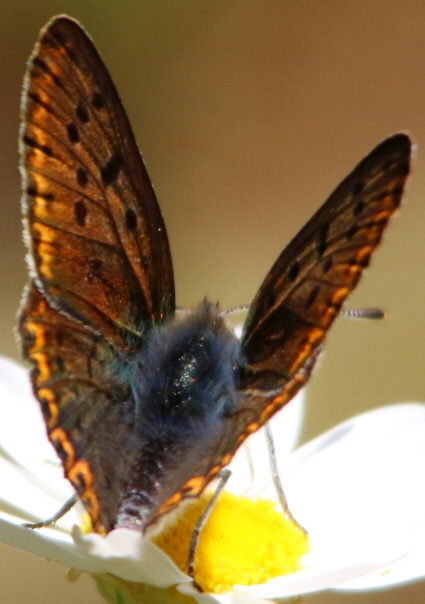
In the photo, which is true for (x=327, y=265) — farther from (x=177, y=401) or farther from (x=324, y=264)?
(x=177, y=401)

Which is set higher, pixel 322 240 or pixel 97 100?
pixel 97 100

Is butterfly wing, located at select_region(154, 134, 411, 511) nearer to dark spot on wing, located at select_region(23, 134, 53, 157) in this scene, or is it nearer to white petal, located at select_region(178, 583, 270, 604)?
white petal, located at select_region(178, 583, 270, 604)

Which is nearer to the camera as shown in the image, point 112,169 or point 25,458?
point 112,169

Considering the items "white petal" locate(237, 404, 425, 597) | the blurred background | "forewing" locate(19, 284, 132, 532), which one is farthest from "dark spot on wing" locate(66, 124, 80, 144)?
the blurred background

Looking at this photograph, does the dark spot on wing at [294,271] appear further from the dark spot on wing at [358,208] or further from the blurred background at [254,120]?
the blurred background at [254,120]

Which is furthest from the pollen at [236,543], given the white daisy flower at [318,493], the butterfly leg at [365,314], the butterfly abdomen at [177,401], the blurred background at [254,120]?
the blurred background at [254,120]

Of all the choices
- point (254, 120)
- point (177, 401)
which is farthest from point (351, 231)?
point (254, 120)
